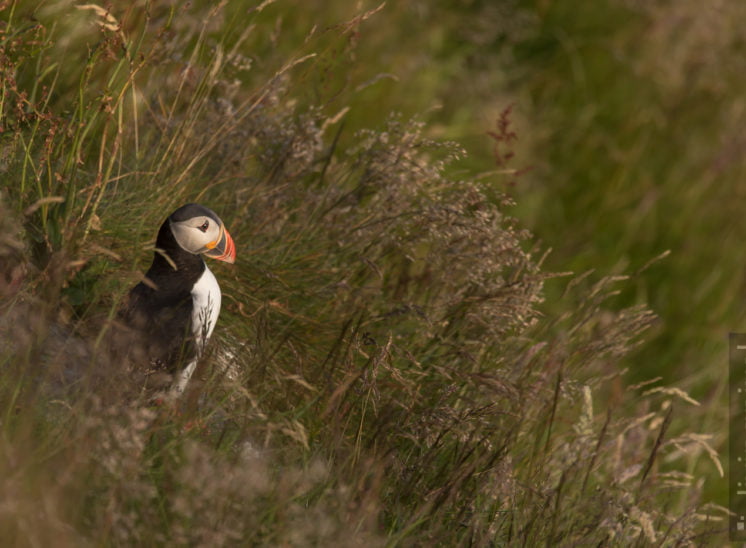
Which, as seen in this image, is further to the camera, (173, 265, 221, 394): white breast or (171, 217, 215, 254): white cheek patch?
(171, 217, 215, 254): white cheek patch

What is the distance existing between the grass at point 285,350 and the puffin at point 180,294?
10 centimetres

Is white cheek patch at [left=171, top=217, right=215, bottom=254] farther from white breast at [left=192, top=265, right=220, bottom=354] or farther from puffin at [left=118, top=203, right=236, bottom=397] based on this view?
white breast at [left=192, top=265, right=220, bottom=354]

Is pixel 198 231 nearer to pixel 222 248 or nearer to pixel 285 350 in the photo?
pixel 222 248

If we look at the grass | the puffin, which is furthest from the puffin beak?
the grass

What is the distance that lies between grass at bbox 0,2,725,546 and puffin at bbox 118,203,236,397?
4.1 inches

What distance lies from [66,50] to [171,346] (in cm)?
139

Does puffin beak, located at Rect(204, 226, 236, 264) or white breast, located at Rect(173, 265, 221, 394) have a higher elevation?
puffin beak, located at Rect(204, 226, 236, 264)

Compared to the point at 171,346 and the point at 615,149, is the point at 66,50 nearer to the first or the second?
Result: the point at 171,346

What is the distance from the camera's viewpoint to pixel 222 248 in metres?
2.78

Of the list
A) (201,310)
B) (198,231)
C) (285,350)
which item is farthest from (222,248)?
(285,350)

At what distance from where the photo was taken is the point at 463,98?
19.6 ft

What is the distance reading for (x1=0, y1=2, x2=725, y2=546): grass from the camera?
1975 mm

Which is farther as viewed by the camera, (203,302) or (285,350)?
(285,350)

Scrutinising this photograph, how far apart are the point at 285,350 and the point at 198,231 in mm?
460
